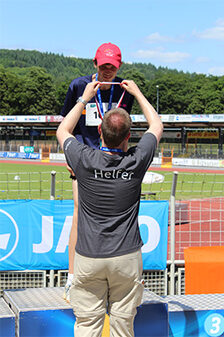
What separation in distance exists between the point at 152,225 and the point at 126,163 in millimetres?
3393

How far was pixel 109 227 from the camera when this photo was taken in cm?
312

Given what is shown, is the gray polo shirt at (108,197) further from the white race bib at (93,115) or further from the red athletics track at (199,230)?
the red athletics track at (199,230)

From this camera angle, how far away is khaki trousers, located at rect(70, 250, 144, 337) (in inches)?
124

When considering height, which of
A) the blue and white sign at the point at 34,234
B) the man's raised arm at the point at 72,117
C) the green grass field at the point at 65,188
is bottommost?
the green grass field at the point at 65,188

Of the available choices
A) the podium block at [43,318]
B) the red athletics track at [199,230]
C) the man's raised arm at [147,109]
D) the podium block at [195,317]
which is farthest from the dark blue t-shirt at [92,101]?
the red athletics track at [199,230]

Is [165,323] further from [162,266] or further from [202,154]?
[202,154]

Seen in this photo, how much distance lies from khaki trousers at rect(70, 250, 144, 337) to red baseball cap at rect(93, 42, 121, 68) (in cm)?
150

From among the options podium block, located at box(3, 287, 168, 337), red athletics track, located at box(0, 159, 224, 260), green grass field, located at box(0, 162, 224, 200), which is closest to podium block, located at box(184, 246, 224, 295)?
red athletics track, located at box(0, 159, 224, 260)

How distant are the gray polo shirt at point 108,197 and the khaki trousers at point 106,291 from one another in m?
0.07

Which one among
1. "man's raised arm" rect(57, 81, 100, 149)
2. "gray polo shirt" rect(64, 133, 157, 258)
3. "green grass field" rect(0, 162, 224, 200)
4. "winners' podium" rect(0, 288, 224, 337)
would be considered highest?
"man's raised arm" rect(57, 81, 100, 149)

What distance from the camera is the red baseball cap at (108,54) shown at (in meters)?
3.78

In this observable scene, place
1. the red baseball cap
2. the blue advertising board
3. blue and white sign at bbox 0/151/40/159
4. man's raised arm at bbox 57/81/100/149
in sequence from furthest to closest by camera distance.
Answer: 1. blue and white sign at bbox 0/151/40/159
2. the blue advertising board
3. the red baseball cap
4. man's raised arm at bbox 57/81/100/149

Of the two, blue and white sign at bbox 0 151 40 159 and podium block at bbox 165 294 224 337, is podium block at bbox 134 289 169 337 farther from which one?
blue and white sign at bbox 0 151 40 159

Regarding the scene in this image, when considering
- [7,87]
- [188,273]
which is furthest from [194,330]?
[7,87]
